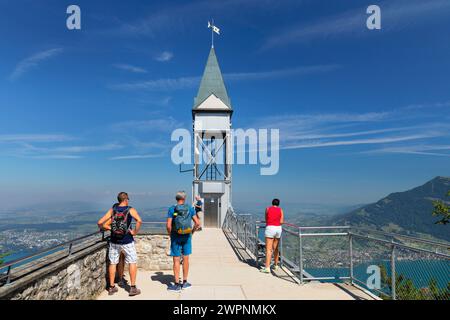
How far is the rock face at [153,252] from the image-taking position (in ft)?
24.7

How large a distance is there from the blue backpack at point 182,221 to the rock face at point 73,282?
1.50 meters

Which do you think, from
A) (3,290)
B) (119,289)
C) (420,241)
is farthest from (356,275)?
(3,290)

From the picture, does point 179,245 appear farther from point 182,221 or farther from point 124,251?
point 124,251

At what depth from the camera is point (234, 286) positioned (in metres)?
5.78

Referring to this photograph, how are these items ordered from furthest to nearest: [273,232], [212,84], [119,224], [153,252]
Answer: [212,84]
[153,252]
[273,232]
[119,224]

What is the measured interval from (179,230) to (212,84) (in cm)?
1918

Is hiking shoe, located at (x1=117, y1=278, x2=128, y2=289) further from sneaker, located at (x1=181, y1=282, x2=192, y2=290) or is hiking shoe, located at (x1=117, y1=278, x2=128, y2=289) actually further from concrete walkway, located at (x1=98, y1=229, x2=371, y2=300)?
sneaker, located at (x1=181, y1=282, x2=192, y2=290)

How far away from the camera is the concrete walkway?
16.7 ft

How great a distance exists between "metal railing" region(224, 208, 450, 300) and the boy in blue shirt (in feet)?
7.52

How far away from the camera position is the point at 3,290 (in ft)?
9.77

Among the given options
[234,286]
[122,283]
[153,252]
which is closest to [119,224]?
[122,283]

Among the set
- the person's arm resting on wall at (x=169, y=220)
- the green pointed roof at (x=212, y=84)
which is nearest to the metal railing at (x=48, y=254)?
the person's arm resting on wall at (x=169, y=220)

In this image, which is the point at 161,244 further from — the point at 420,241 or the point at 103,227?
the point at 420,241
